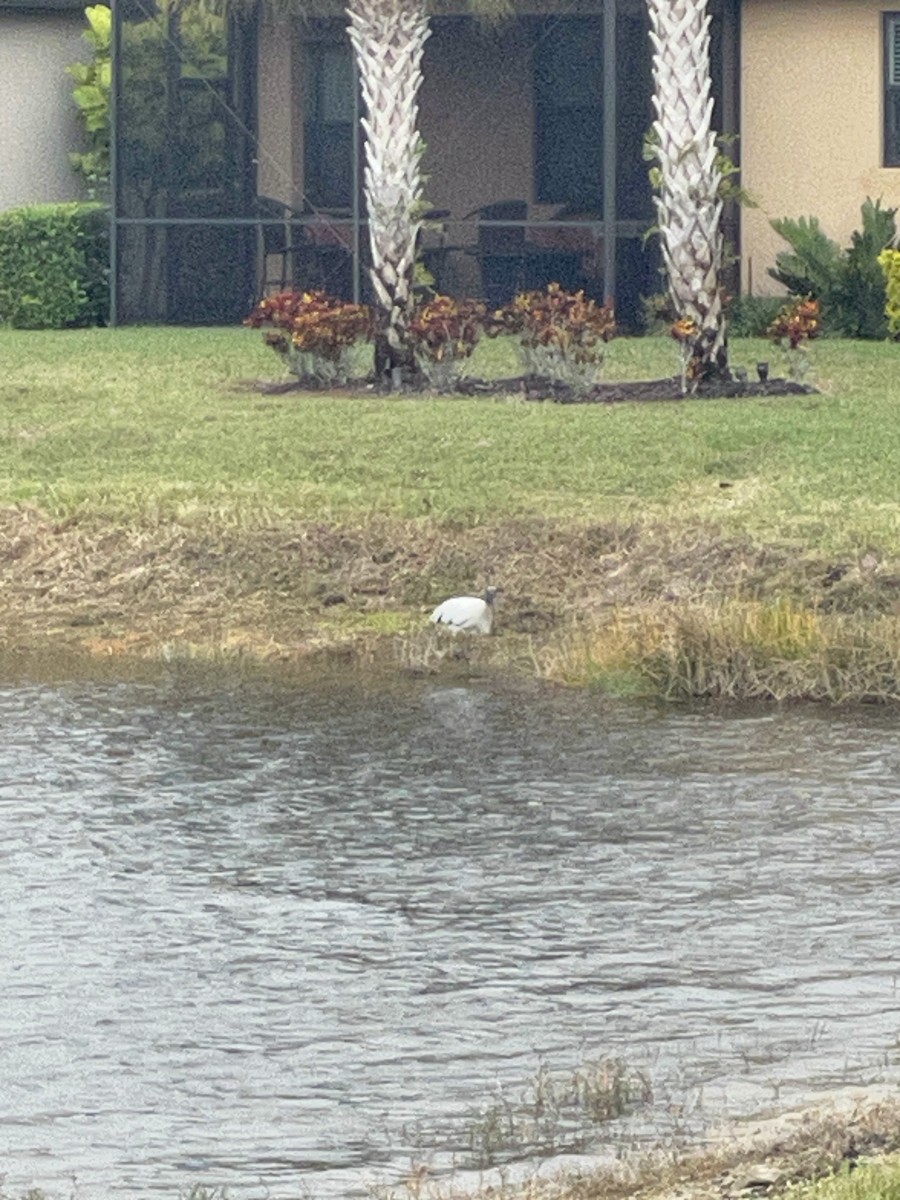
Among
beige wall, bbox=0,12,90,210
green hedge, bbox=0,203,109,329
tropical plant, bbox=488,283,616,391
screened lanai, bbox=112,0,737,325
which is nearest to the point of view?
tropical plant, bbox=488,283,616,391

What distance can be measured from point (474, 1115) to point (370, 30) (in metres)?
13.9

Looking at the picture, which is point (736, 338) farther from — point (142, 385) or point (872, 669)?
point (872, 669)

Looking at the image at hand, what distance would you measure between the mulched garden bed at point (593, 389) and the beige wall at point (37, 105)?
9.15 meters

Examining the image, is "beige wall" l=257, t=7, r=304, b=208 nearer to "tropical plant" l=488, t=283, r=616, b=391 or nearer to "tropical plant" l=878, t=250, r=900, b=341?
"tropical plant" l=878, t=250, r=900, b=341

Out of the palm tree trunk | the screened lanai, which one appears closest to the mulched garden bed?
the palm tree trunk

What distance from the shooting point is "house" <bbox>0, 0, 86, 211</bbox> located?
27859 mm

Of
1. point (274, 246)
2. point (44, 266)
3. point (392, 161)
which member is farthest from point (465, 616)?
point (44, 266)

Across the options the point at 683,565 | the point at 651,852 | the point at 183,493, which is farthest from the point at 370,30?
the point at 651,852

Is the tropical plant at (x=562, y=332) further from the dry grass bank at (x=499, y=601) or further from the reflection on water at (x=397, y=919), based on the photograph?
the reflection on water at (x=397, y=919)

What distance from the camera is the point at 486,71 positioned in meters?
26.4

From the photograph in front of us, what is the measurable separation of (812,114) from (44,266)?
712cm

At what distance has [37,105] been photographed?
28.0 m

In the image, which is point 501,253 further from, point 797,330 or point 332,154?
point 797,330

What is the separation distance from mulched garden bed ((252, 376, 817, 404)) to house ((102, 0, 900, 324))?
18.0 ft
